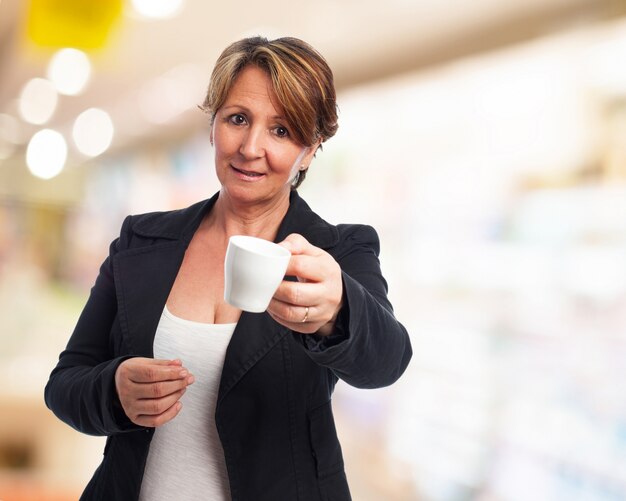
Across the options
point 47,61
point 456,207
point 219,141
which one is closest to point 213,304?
point 219,141

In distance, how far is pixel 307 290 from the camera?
70 centimetres

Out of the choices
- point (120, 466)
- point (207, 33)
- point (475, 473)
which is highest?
point (207, 33)

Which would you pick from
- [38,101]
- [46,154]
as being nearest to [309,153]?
[46,154]

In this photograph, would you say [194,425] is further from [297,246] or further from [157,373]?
[297,246]

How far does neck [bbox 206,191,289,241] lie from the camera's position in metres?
1.06

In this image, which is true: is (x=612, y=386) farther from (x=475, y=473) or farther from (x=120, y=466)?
(x=120, y=466)

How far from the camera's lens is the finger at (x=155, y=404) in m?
0.85

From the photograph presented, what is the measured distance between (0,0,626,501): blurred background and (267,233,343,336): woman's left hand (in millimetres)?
2042

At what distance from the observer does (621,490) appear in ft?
8.00

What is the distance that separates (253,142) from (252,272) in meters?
0.33

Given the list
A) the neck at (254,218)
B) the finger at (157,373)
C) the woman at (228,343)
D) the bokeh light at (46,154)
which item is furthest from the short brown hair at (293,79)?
the bokeh light at (46,154)

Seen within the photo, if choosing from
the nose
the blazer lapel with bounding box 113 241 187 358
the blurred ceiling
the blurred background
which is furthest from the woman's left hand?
the blurred ceiling

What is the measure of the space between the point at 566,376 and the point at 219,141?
209 centimetres

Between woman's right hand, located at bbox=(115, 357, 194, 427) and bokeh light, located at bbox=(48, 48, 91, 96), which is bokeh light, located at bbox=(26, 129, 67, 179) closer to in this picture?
bokeh light, located at bbox=(48, 48, 91, 96)
